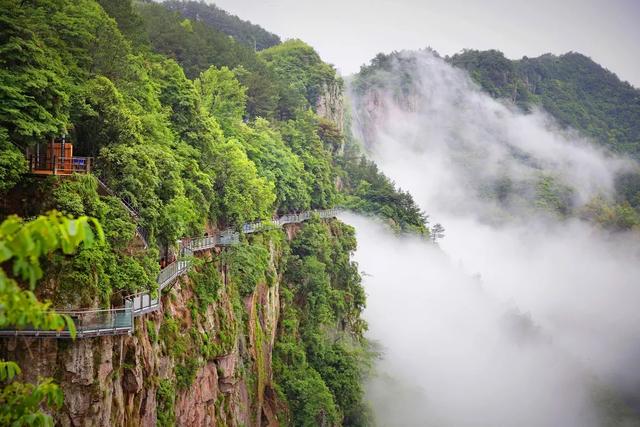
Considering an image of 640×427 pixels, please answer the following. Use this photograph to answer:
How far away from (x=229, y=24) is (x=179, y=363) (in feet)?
397

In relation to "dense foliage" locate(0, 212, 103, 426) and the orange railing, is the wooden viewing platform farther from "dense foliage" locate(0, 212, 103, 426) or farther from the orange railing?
"dense foliage" locate(0, 212, 103, 426)

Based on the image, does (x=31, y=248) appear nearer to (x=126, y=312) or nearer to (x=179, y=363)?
(x=126, y=312)

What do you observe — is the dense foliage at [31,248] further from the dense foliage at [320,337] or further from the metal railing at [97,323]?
the dense foliage at [320,337]

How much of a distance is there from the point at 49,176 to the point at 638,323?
5661 inches

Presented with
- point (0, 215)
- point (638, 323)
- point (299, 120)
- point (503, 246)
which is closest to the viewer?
point (0, 215)

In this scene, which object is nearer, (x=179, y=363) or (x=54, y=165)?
(x=54, y=165)

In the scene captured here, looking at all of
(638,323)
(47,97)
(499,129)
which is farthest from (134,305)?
(499,129)

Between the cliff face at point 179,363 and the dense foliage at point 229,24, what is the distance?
318 feet

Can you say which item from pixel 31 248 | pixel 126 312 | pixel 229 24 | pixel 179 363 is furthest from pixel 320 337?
pixel 229 24

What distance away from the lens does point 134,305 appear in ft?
80.0

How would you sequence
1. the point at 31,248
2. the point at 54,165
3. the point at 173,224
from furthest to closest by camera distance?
the point at 173,224 → the point at 54,165 → the point at 31,248

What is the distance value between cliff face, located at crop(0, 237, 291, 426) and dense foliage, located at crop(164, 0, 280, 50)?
96.9m

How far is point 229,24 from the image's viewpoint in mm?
142750

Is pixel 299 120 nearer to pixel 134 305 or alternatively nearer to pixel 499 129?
pixel 134 305
